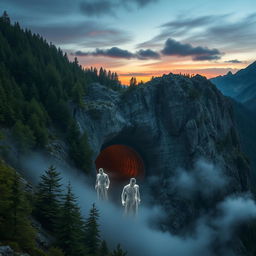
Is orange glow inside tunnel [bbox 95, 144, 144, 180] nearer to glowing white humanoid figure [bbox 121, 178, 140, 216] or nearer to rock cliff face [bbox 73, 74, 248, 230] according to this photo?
rock cliff face [bbox 73, 74, 248, 230]

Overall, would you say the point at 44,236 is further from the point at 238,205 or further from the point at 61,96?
the point at 238,205

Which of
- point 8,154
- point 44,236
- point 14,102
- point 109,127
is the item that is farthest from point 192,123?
point 44,236

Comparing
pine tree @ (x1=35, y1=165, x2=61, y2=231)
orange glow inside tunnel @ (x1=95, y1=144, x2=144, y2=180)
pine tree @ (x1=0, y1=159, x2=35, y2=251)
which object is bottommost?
orange glow inside tunnel @ (x1=95, y1=144, x2=144, y2=180)

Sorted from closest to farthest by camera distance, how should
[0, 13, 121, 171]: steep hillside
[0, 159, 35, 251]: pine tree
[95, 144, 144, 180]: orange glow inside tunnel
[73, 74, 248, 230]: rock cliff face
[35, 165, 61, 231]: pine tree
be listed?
[0, 159, 35, 251]: pine tree < [35, 165, 61, 231]: pine tree < [0, 13, 121, 171]: steep hillside < [73, 74, 248, 230]: rock cliff face < [95, 144, 144, 180]: orange glow inside tunnel

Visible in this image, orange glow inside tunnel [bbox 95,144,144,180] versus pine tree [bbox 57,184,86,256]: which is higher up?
pine tree [bbox 57,184,86,256]

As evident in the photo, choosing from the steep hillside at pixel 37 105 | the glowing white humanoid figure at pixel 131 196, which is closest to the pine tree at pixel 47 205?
the glowing white humanoid figure at pixel 131 196

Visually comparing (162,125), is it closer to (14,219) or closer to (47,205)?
(47,205)

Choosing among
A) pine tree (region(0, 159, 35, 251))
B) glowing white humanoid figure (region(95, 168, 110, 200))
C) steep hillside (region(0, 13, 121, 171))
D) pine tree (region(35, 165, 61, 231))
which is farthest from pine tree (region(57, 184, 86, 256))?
steep hillside (region(0, 13, 121, 171))
